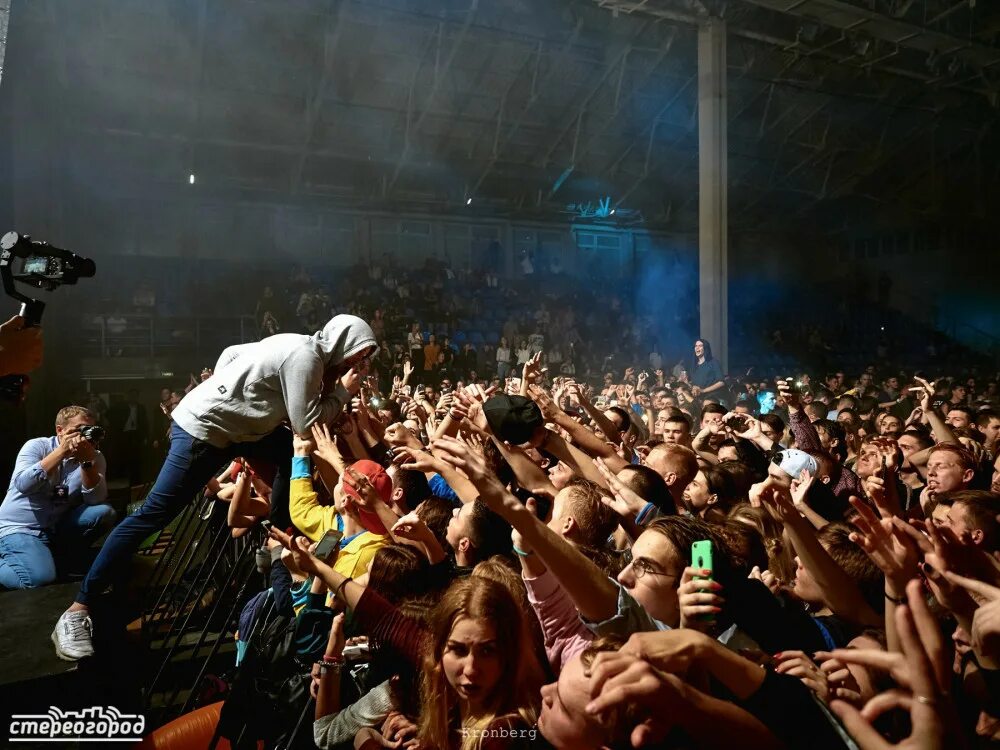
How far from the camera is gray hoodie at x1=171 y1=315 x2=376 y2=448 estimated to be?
2908mm

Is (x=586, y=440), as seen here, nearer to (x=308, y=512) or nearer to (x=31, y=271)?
(x=308, y=512)

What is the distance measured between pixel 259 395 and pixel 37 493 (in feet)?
6.94

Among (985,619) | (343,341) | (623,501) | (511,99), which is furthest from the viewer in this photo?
(511,99)

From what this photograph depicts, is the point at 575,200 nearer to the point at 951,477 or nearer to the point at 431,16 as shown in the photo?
the point at 431,16

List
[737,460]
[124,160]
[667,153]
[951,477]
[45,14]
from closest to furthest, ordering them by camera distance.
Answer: [951,477]
[737,460]
[45,14]
[124,160]
[667,153]

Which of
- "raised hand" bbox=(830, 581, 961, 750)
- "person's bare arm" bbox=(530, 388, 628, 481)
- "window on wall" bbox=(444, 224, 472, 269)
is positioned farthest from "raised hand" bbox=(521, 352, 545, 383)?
"window on wall" bbox=(444, 224, 472, 269)

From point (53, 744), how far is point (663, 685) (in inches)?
94.3

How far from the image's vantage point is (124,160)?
13672 mm

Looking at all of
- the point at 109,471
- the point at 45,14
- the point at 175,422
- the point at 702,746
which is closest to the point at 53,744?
the point at 175,422

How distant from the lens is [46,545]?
3.93 m

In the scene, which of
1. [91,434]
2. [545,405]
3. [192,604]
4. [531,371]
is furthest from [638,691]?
[91,434]

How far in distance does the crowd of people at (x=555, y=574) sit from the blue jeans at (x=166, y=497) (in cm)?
1

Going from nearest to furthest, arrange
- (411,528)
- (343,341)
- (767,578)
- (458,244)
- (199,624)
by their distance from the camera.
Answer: (411,528)
(767,578)
(343,341)
(199,624)
(458,244)

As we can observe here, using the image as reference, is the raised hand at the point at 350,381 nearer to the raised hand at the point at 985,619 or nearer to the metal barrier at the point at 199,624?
the metal barrier at the point at 199,624
